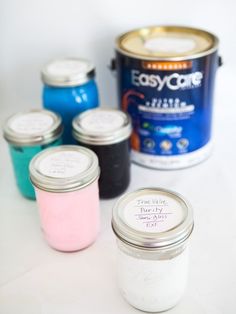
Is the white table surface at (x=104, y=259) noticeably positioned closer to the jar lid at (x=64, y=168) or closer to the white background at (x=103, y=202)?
the white background at (x=103, y=202)

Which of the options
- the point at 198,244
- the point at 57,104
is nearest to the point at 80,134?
the point at 57,104

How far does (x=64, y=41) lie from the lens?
0.90 metres

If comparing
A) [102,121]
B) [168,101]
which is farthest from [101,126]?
[168,101]

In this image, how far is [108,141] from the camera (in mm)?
695

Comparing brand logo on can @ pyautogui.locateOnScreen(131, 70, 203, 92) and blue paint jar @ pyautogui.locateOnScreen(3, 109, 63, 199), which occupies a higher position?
brand logo on can @ pyautogui.locateOnScreen(131, 70, 203, 92)

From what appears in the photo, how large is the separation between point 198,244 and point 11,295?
256 mm

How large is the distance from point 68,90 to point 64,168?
19 cm

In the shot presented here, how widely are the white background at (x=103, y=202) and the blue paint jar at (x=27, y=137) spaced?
0.15 ft

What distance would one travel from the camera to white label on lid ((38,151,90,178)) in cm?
61

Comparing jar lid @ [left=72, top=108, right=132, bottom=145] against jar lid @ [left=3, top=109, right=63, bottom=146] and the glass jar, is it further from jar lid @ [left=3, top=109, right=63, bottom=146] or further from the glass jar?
the glass jar

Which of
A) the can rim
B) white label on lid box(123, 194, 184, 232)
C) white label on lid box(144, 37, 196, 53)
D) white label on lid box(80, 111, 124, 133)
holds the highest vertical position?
the can rim

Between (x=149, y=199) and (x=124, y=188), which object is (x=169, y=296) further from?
(x=124, y=188)

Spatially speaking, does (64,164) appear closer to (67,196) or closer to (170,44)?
(67,196)

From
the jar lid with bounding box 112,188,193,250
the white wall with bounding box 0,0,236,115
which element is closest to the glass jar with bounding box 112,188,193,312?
the jar lid with bounding box 112,188,193,250
